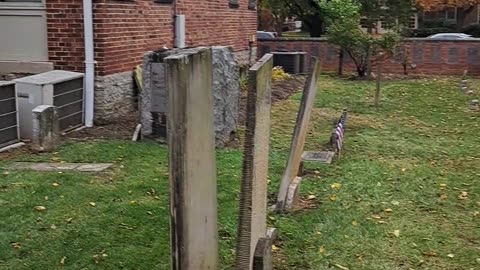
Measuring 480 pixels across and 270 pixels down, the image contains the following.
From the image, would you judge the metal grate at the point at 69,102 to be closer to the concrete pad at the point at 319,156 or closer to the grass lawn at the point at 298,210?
the grass lawn at the point at 298,210

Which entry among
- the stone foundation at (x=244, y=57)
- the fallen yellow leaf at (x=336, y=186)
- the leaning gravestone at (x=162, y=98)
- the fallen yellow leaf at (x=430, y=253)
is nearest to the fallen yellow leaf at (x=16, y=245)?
the fallen yellow leaf at (x=430, y=253)

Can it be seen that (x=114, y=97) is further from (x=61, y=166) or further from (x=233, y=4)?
(x=233, y=4)

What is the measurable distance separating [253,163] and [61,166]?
3740 millimetres

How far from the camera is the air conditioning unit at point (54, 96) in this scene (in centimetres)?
764

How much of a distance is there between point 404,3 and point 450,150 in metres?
23.7

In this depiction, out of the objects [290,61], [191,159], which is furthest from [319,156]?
[290,61]

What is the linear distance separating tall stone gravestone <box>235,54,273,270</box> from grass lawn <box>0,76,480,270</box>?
0.76m

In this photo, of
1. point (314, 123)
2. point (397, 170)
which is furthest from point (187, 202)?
point (314, 123)

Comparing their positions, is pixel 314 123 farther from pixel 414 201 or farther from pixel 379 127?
pixel 414 201

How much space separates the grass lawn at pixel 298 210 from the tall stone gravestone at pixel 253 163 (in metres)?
0.76

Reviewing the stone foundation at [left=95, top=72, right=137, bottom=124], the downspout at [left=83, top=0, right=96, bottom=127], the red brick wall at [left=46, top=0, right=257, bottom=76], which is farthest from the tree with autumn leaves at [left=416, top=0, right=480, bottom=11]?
the downspout at [left=83, top=0, right=96, bottom=127]

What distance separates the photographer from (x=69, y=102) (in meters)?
8.28

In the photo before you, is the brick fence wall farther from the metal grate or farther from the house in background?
the metal grate

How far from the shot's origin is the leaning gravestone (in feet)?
24.8
